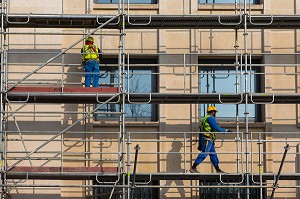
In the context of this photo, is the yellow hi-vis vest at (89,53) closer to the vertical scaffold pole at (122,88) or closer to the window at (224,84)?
the vertical scaffold pole at (122,88)

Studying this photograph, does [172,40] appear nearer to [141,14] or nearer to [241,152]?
[141,14]

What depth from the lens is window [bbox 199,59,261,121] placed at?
962 inches

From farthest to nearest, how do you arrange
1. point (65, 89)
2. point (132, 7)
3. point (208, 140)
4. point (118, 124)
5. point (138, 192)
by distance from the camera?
point (132, 7) < point (138, 192) < point (118, 124) < point (208, 140) < point (65, 89)

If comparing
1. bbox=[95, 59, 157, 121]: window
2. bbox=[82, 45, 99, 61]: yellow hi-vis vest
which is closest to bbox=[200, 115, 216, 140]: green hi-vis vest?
bbox=[95, 59, 157, 121]: window

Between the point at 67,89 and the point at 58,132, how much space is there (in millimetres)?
1389

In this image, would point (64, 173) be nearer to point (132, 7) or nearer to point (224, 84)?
point (132, 7)

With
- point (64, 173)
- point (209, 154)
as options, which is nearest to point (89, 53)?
point (64, 173)

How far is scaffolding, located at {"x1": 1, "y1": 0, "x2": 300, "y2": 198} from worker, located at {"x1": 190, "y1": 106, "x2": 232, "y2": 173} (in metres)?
0.30

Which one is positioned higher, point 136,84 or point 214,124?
point 136,84

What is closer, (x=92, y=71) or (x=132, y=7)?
(x=92, y=71)

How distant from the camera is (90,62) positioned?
76.8 feet

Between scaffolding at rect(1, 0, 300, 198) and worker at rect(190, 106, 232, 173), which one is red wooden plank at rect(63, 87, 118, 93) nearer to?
scaffolding at rect(1, 0, 300, 198)

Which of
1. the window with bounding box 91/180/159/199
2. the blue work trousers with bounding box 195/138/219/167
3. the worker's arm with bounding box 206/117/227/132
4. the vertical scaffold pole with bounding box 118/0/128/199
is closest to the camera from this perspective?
the vertical scaffold pole with bounding box 118/0/128/199

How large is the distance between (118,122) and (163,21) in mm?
2571
